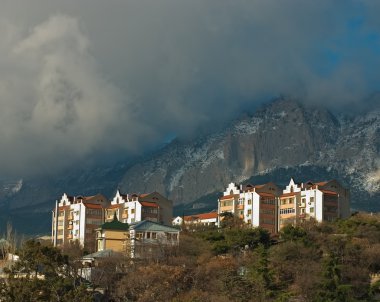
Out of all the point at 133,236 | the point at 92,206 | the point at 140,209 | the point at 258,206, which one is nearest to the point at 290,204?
the point at 258,206

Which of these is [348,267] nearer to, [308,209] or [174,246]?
[174,246]

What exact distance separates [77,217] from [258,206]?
1366 inches

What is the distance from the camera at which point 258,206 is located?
147 metres

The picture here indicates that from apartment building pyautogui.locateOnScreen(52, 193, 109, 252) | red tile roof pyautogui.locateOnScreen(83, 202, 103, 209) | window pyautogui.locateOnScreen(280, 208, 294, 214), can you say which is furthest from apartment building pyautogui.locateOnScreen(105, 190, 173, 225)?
window pyautogui.locateOnScreen(280, 208, 294, 214)

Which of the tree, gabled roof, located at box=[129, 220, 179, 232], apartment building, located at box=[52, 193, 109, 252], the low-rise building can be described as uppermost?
apartment building, located at box=[52, 193, 109, 252]

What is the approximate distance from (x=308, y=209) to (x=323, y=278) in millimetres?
62678

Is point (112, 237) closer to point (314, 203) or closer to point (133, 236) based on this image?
point (133, 236)

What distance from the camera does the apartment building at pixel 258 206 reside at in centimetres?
14638

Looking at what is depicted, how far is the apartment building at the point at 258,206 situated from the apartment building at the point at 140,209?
13.3 m

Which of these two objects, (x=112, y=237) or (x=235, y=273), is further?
(x=112, y=237)

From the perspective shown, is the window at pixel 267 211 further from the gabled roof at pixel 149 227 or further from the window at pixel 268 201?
the gabled roof at pixel 149 227

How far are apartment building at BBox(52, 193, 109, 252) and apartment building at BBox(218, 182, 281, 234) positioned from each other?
80.8 ft

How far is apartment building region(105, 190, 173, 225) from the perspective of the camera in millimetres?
156000

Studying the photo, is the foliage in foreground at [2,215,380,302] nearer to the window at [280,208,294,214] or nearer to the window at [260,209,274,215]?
the window at [280,208,294,214]
